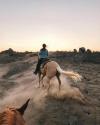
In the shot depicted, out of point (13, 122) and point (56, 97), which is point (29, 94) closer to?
point (56, 97)

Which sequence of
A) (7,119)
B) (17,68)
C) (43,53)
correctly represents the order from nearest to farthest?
(7,119) → (43,53) → (17,68)

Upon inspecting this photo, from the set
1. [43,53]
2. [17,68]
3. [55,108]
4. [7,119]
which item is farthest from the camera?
[17,68]

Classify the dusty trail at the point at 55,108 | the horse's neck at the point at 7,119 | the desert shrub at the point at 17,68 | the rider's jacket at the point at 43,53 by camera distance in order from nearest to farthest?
the horse's neck at the point at 7,119 → the dusty trail at the point at 55,108 → the rider's jacket at the point at 43,53 → the desert shrub at the point at 17,68

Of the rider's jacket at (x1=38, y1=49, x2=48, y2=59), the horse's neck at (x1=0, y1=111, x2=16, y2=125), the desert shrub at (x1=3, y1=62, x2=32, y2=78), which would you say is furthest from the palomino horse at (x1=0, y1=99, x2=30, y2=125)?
the desert shrub at (x1=3, y1=62, x2=32, y2=78)

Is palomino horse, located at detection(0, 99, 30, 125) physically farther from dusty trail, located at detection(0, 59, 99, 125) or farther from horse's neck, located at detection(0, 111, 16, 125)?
dusty trail, located at detection(0, 59, 99, 125)

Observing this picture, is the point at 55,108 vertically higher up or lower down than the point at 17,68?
higher up

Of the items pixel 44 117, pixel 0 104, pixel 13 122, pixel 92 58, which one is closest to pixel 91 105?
pixel 44 117

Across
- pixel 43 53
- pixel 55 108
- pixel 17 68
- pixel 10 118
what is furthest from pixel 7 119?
pixel 17 68

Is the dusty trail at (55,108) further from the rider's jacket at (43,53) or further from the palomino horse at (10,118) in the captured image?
the palomino horse at (10,118)

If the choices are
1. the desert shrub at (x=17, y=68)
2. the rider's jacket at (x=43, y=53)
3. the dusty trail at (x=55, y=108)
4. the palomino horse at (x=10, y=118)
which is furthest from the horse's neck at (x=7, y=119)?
the desert shrub at (x=17, y=68)

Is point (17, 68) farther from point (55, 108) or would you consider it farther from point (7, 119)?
point (7, 119)

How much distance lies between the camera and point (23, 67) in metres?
36.3

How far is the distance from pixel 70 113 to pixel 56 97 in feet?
9.36

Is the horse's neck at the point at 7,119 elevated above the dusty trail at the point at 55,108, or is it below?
above
